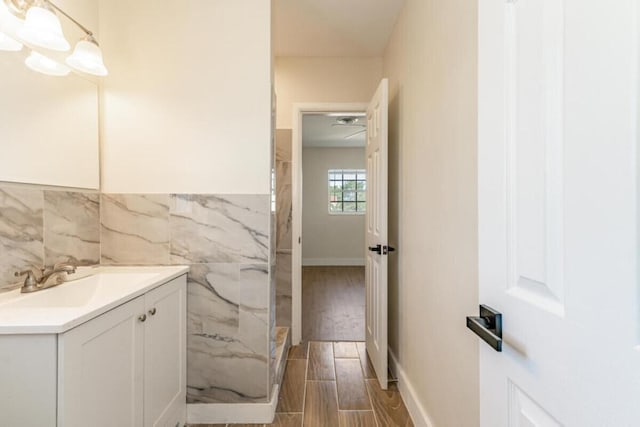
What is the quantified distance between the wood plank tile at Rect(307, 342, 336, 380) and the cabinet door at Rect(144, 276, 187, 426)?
0.97 metres

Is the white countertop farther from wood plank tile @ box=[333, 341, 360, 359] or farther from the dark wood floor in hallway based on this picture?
the dark wood floor in hallway

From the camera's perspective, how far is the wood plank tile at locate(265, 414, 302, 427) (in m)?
1.91

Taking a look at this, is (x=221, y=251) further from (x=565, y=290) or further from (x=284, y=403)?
(x=565, y=290)

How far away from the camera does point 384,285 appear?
2.30 metres

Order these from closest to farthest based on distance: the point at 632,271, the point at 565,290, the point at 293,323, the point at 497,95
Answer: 1. the point at 632,271
2. the point at 565,290
3. the point at 497,95
4. the point at 293,323

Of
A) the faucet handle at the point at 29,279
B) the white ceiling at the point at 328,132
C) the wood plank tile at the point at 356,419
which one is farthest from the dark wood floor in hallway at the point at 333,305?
the white ceiling at the point at 328,132

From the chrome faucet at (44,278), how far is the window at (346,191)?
6024 millimetres

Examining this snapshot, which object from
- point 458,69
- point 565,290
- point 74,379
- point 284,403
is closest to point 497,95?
point 565,290

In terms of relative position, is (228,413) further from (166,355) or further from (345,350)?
(345,350)

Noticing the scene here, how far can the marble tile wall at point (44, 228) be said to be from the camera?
140cm

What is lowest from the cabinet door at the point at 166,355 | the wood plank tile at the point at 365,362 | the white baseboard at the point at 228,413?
the wood plank tile at the point at 365,362

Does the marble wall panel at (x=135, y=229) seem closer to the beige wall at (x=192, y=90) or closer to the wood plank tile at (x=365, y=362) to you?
the beige wall at (x=192, y=90)

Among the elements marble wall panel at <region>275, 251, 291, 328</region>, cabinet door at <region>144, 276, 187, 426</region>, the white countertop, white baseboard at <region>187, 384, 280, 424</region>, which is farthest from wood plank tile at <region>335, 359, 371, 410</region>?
the white countertop

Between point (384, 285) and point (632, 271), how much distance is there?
6.39ft
